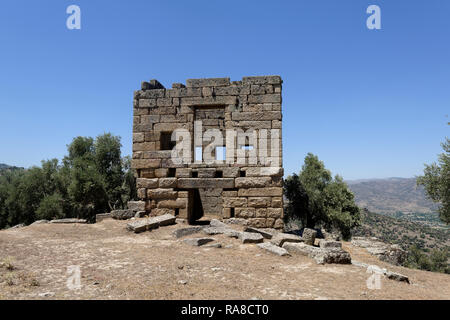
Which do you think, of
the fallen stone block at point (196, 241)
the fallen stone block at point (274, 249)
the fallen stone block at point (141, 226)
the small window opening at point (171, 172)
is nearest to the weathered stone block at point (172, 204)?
the small window opening at point (171, 172)

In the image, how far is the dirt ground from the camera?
4023 millimetres

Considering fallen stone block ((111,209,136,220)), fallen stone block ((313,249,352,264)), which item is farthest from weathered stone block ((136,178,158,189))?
fallen stone block ((313,249,352,264))

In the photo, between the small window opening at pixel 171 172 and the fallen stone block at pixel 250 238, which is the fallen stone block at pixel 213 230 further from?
the small window opening at pixel 171 172

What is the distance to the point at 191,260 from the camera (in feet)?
19.1

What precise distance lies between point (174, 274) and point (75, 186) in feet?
58.9

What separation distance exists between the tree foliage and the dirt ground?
1347cm

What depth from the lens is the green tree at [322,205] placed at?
19.7 meters

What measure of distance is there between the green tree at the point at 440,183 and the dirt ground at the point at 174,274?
9.31 metres

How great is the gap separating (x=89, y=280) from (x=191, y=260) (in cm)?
198

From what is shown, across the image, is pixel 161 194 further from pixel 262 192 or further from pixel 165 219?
pixel 262 192

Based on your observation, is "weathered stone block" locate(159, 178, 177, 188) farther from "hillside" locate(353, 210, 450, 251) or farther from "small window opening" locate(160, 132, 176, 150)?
"hillside" locate(353, 210, 450, 251)

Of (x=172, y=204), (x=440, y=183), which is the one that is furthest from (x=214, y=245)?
(x=440, y=183)

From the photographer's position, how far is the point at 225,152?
34.5 feet
